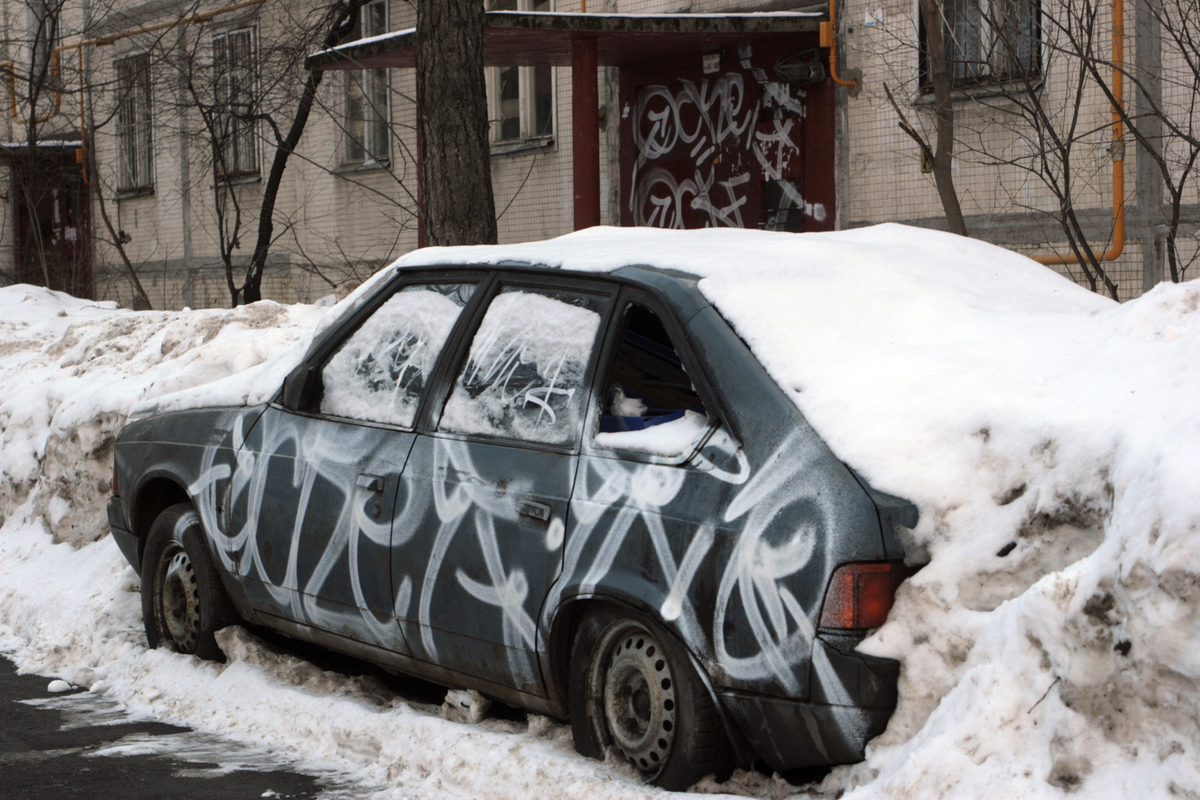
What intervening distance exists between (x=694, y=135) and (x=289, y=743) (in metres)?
9.17

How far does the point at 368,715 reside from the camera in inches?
173

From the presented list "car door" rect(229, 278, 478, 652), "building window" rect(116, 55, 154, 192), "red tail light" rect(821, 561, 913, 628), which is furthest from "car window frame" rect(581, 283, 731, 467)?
"building window" rect(116, 55, 154, 192)

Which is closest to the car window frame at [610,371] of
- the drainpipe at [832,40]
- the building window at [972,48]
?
the building window at [972,48]

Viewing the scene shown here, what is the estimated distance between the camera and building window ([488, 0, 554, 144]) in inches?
565

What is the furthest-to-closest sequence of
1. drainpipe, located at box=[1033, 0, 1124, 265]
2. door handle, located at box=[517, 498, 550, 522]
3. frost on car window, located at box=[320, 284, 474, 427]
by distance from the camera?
drainpipe, located at box=[1033, 0, 1124, 265], frost on car window, located at box=[320, 284, 474, 427], door handle, located at box=[517, 498, 550, 522]

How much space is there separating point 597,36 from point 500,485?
8.02m

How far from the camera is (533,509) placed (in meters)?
3.75

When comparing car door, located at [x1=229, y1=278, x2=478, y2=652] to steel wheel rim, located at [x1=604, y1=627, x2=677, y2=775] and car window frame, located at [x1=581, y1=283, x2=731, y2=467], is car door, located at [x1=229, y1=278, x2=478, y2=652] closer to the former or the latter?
car window frame, located at [x1=581, y1=283, x2=731, y2=467]

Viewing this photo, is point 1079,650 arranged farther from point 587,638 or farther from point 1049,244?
point 1049,244

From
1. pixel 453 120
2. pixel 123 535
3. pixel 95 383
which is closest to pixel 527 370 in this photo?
pixel 123 535

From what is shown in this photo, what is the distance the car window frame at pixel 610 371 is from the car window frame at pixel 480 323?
2cm

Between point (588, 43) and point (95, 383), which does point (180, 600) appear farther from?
point (588, 43)

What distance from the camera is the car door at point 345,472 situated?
4.32 m

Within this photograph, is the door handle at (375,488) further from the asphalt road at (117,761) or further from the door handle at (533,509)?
the asphalt road at (117,761)
